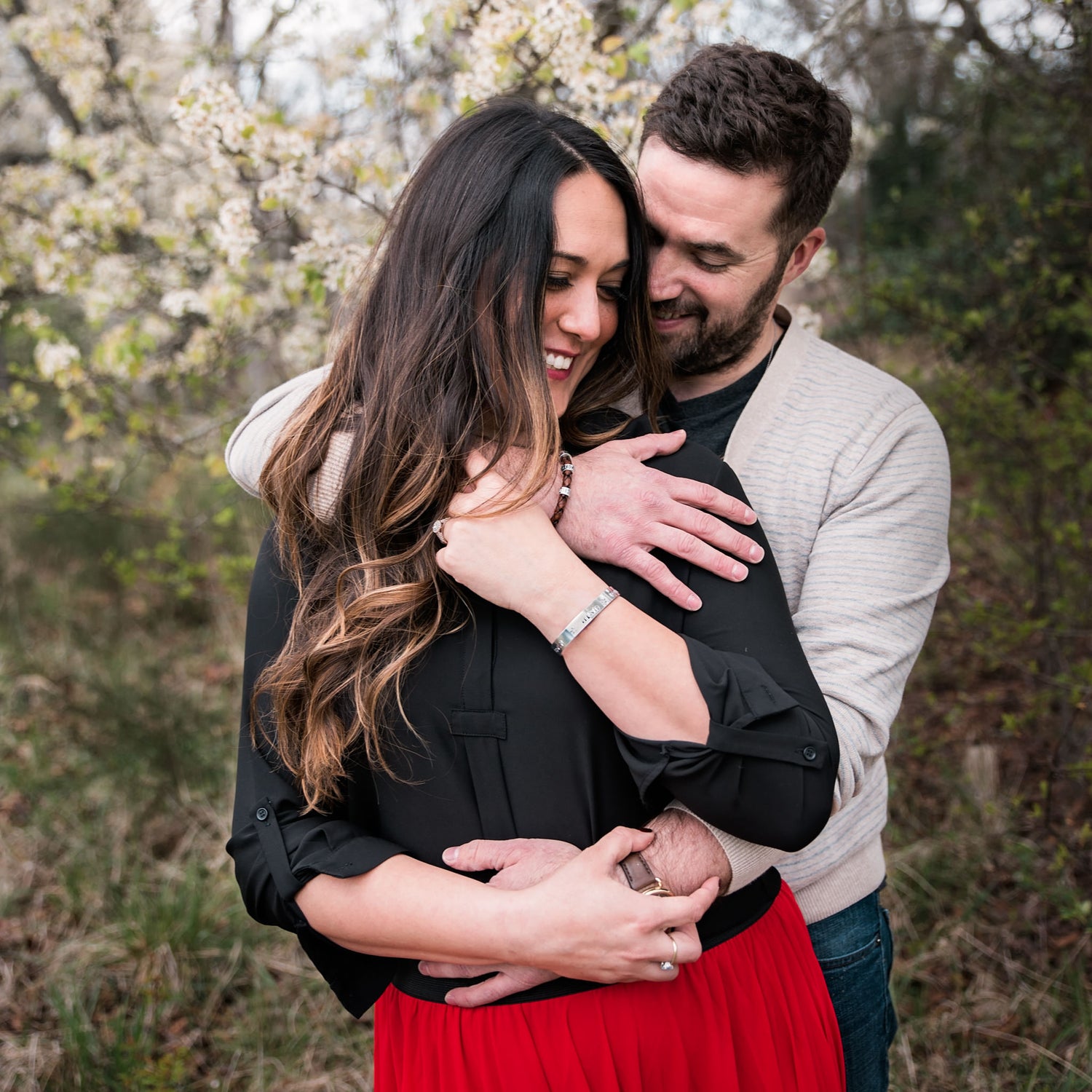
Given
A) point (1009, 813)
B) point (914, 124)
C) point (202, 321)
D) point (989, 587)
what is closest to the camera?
point (1009, 813)

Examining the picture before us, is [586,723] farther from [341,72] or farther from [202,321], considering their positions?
[202,321]

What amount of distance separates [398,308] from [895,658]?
1032mm

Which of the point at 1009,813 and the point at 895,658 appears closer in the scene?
the point at 895,658

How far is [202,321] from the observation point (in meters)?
4.98

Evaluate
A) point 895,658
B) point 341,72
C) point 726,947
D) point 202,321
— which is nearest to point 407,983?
point 726,947

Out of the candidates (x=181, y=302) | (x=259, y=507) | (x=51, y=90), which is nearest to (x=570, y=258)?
(x=181, y=302)

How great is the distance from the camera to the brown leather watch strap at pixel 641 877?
134 cm

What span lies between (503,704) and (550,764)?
0.12 metres

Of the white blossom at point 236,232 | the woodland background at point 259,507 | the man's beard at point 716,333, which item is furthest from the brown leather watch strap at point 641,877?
the white blossom at point 236,232

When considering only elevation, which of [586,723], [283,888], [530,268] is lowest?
[283,888]

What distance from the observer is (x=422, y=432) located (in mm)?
1532

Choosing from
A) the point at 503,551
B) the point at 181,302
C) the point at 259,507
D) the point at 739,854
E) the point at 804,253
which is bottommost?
the point at 259,507

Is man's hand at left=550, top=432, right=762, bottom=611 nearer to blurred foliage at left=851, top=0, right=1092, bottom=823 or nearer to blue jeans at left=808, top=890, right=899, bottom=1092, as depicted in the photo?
blue jeans at left=808, top=890, right=899, bottom=1092

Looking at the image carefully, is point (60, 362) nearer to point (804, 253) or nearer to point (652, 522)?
point (804, 253)
